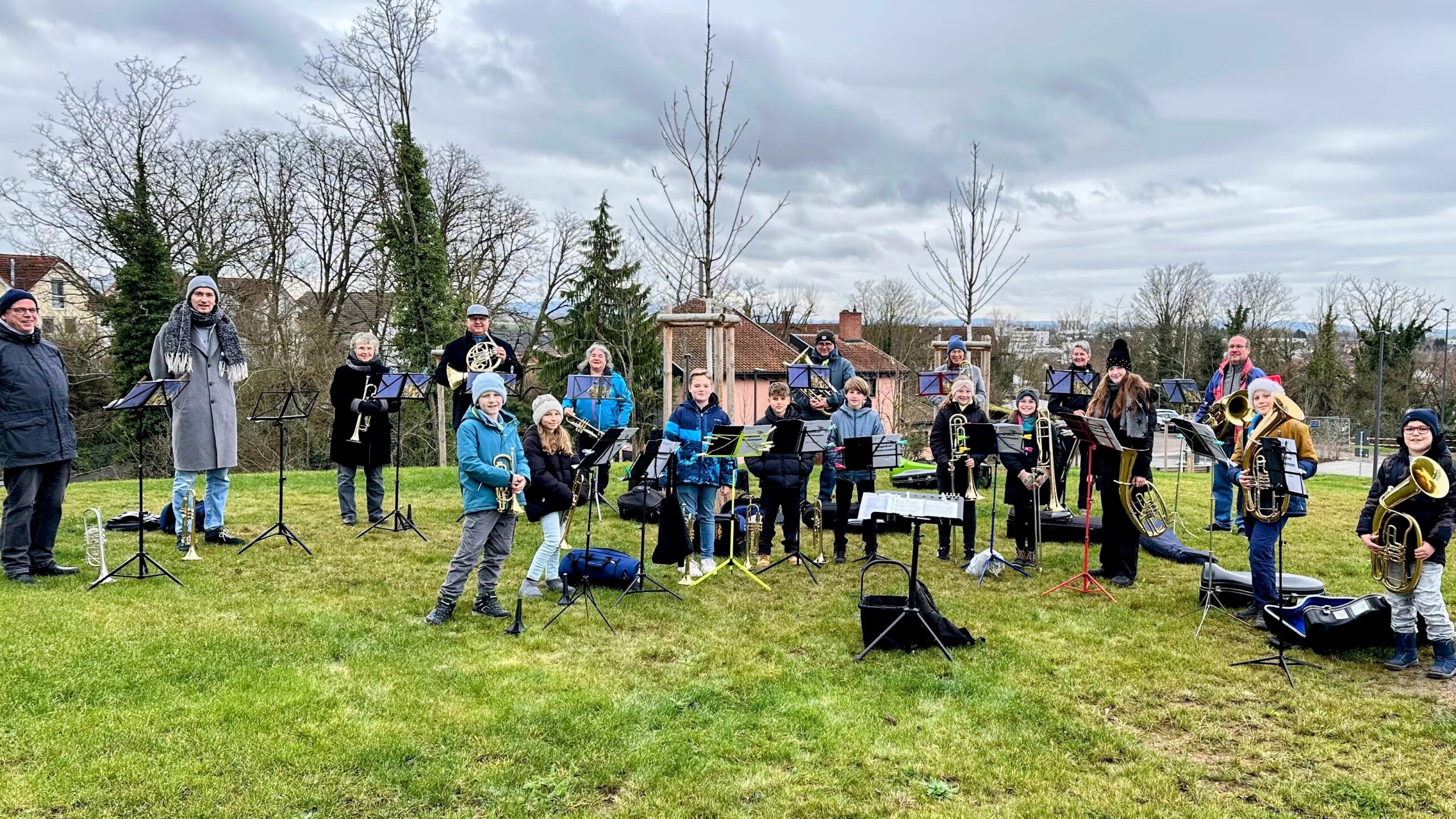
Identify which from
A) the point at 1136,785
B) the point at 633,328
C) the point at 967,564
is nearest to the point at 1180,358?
the point at 633,328

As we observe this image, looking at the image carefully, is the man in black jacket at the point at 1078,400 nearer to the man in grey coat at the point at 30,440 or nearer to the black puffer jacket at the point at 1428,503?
the black puffer jacket at the point at 1428,503

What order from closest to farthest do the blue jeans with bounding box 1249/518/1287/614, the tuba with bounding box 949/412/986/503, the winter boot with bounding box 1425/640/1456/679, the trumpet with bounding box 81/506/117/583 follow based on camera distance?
the winter boot with bounding box 1425/640/1456/679 → the blue jeans with bounding box 1249/518/1287/614 → the trumpet with bounding box 81/506/117/583 → the tuba with bounding box 949/412/986/503

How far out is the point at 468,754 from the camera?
4.09 m

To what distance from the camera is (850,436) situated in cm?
805

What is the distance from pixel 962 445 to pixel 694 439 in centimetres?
265

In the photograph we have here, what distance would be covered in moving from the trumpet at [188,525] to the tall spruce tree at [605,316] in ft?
65.1

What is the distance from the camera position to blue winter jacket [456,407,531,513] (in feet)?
19.1

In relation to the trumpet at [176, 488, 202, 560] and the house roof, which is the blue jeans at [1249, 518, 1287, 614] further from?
the house roof

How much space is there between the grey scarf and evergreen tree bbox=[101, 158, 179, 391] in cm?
1712

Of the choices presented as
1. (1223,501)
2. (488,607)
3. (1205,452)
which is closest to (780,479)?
(488,607)

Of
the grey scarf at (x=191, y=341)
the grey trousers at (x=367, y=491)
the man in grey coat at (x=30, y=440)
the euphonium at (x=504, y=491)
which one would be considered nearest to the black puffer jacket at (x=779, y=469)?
the euphonium at (x=504, y=491)

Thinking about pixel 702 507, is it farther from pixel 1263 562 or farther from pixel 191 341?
pixel 191 341

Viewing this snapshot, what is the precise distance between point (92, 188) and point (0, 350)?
20.4m

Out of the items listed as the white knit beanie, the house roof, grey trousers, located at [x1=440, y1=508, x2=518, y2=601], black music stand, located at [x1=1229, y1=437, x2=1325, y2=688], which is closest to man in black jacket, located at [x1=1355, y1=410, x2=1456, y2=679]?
black music stand, located at [x1=1229, y1=437, x2=1325, y2=688]
